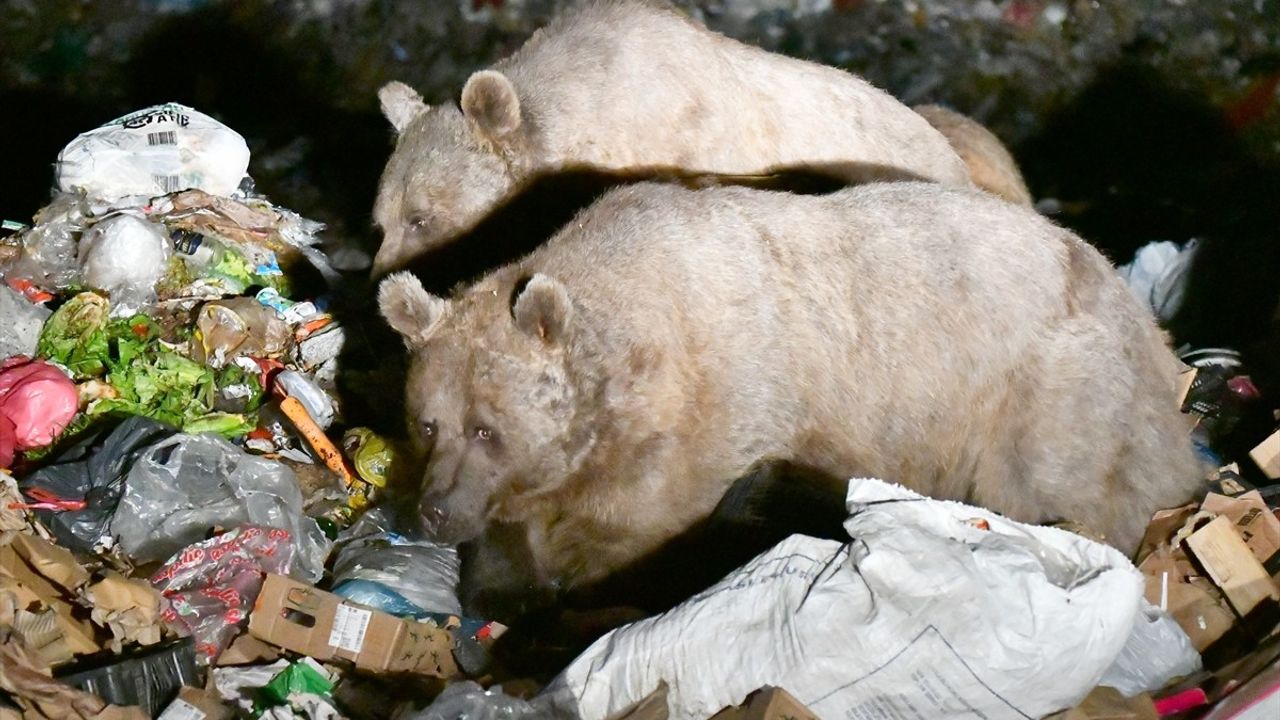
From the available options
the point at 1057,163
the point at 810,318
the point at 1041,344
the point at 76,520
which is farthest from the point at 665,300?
the point at 1057,163

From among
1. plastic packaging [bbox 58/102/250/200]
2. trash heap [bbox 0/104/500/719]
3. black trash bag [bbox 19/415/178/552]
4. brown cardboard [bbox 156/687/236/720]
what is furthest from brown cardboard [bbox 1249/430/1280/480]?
plastic packaging [bbox 58/102/250/200]

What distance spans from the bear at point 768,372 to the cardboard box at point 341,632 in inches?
13.0

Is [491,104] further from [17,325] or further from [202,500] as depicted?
[17,325]

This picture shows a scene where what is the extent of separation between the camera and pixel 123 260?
209 inches

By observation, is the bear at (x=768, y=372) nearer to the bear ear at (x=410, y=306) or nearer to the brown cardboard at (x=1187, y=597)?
the bear ear at (x=410, y=306)

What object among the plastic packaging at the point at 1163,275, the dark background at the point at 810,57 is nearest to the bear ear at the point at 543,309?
A: the plastic packaging at the point at 1163,275

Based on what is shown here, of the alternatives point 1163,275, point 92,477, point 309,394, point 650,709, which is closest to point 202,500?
point 92,477

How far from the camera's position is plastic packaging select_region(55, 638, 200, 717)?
351 centimetres

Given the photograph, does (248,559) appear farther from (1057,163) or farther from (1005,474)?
(1057,163)

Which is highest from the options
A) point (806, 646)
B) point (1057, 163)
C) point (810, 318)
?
point (810, 318)

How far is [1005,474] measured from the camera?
4438 millimetres

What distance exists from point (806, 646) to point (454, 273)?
247 centimetres

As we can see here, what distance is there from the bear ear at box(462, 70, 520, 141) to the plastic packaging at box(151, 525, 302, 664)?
175 cm

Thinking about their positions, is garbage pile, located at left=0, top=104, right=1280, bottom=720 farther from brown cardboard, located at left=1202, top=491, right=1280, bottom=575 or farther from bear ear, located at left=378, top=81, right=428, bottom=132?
bear ear, located at left=378, top=81, right=428, bottom=132
